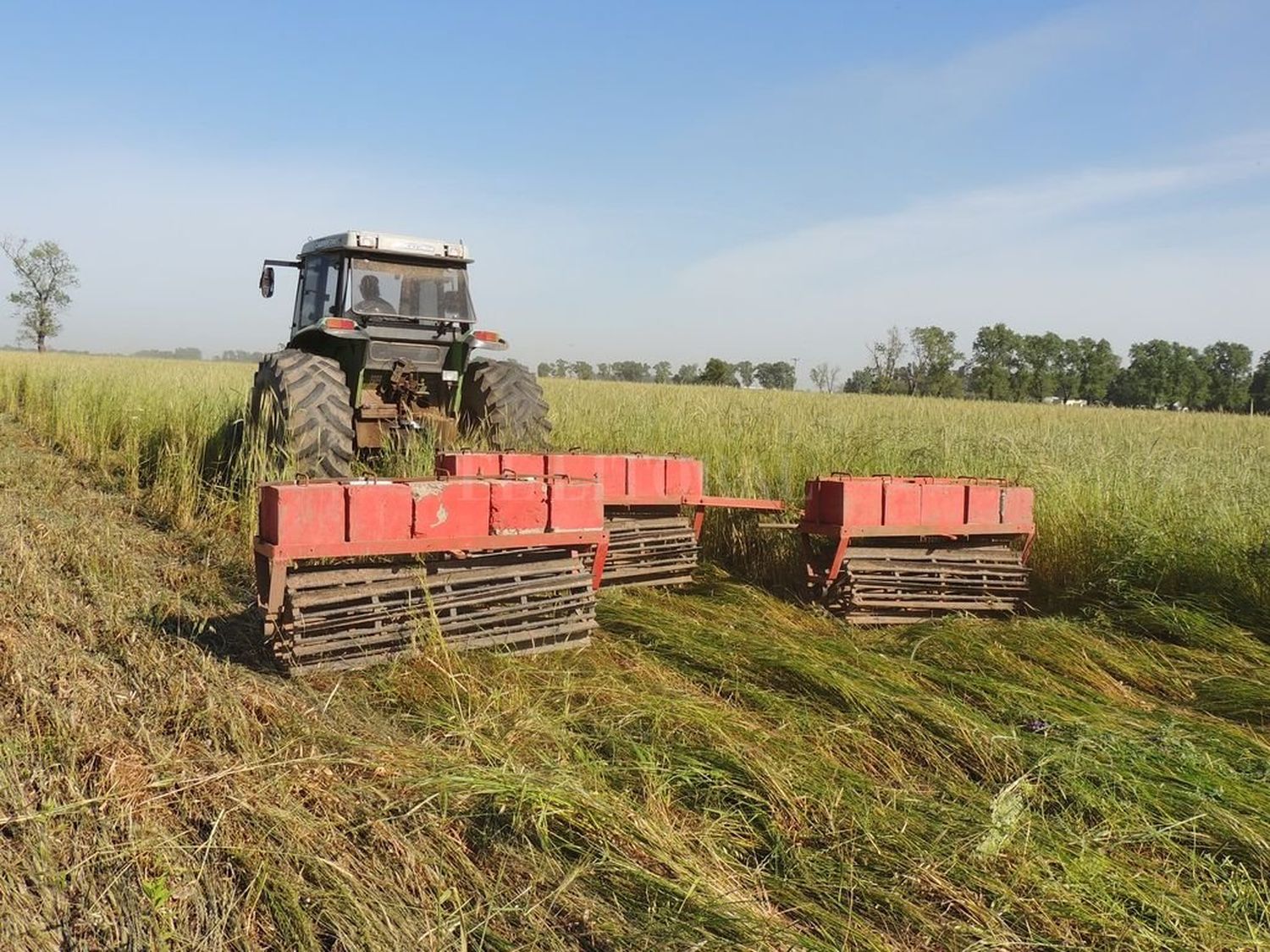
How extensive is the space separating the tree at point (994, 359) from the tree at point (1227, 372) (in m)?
A: 12.7

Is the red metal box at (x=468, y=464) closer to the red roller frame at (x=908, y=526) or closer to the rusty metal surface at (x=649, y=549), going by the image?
the rusty metal surface at (x=649, y=549)

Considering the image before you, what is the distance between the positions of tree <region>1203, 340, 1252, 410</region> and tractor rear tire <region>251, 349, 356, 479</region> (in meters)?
61.7

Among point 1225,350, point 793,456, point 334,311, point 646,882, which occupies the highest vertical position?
point 1225,350

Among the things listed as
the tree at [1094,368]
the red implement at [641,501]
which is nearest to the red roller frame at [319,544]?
the red implement at [641,501]

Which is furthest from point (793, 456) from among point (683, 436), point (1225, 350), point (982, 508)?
point (1225, 350)

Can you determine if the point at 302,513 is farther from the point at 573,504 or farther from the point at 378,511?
the point at 573,504

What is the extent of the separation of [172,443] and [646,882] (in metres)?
6.26

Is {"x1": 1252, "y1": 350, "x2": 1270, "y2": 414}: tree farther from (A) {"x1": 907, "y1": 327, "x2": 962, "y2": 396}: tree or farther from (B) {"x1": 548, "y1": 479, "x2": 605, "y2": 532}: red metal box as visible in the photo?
(B) {"x1": 548, "y1": 479, "x2": 605, "y2": 532}: red metal box

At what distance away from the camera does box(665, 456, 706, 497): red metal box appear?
198 inches

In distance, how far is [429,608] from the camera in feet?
11.2

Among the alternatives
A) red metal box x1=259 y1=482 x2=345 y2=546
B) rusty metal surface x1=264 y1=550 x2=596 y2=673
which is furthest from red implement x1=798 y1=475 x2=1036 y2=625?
red metal box x1=259 y1=482 x2=345 y2=546

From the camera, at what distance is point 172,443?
6.95 m

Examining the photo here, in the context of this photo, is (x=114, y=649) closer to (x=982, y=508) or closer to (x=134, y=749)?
(x=134, y=749)

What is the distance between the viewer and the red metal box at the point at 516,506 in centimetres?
363
